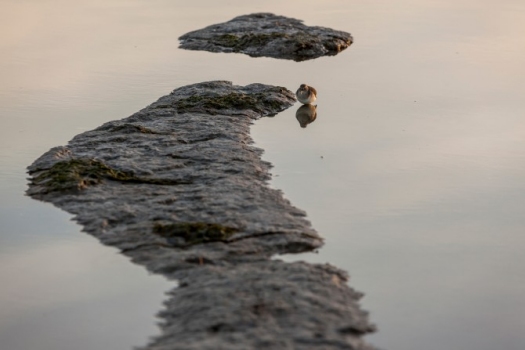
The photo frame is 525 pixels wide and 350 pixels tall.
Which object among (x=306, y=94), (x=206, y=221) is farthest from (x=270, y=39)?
(x=206, y=221)

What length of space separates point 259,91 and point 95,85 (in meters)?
1.76

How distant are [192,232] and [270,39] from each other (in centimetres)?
685

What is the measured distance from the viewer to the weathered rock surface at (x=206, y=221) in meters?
5.33

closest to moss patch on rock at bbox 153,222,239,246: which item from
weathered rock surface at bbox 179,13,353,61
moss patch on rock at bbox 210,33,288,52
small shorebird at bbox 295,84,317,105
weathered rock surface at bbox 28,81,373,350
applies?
weathered rock surface at bbox 28,81,373,350

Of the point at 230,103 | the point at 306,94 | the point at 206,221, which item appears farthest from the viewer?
the point at 306,94

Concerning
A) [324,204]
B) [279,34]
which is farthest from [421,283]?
[279,34]

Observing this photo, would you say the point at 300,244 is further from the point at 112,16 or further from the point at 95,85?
the point at 112,16

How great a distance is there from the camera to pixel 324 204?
749 cm

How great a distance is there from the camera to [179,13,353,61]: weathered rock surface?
1284 cm

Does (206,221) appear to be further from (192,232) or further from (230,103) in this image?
(230,103)

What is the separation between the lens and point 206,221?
6.85 metres

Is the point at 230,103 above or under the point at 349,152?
above

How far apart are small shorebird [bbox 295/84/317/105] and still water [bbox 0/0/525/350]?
0.22 metres

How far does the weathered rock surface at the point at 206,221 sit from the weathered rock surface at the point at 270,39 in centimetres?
276
